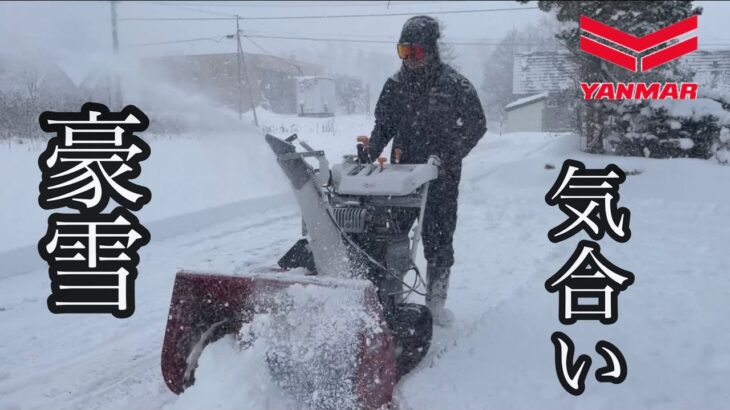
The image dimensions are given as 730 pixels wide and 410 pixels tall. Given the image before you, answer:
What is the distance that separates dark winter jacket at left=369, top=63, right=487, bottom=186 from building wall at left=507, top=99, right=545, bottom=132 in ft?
107

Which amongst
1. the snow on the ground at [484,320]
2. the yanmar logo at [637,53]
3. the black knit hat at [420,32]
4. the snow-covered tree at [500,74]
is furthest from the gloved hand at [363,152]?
the snow-covered tree at [500,74]

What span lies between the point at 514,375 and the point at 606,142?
979 cm

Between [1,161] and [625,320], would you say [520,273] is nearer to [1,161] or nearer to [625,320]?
[625,320]

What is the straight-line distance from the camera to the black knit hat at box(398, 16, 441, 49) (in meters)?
3.88

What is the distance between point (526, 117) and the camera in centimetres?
3659

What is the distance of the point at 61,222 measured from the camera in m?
4.32

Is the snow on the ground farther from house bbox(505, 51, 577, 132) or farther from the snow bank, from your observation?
house bbox(505, 51, 577, 132)

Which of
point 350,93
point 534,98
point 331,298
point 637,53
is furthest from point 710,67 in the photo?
Result: point 350,93

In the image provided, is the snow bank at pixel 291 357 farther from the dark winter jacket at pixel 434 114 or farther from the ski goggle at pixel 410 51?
the ski goggle at pixel 410 51

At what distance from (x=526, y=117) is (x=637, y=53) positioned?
84.5ft

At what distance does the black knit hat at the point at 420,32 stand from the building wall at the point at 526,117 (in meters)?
32.9

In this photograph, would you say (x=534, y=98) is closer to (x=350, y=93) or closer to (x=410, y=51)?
(x=350, y=93)

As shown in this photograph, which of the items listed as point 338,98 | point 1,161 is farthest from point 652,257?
point 338,98

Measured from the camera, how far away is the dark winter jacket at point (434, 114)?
13.2 ft
